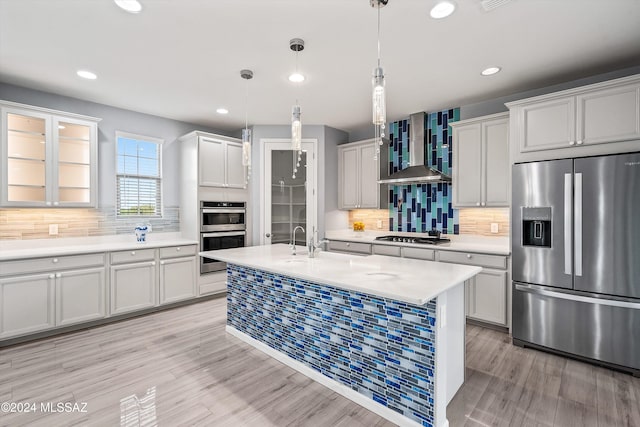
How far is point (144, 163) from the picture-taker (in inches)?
179

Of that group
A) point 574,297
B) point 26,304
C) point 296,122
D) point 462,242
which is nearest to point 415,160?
point 462,242

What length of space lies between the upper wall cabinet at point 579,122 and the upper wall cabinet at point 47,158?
4919 mm

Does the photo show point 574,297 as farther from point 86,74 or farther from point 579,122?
point 86,74

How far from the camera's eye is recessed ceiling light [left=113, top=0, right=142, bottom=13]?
2.04 meters

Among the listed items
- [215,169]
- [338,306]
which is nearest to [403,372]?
[338,306]

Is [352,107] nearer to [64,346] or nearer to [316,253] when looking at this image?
[316,253]

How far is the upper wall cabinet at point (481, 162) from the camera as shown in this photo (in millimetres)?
3600

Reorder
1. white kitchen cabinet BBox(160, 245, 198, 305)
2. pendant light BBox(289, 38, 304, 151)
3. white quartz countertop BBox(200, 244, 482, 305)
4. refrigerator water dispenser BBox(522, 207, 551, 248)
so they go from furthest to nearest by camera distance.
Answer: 1. white kitchen cabinet BBox(160, 245, 198, 305)
2. refrigerator water dispenser BBox(522, 207, 551, 248)
3. pendant light BBox(289, 38, 304, 151)
4. white quartz countertop BBox(200, 244, 482, 305)

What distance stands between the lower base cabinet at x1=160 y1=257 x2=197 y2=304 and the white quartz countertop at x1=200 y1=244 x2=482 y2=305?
4.99 ft

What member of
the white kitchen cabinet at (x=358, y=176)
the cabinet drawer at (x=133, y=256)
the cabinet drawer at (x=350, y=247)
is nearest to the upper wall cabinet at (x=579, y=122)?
the white kitchen cabinet at (x=358, y=176)

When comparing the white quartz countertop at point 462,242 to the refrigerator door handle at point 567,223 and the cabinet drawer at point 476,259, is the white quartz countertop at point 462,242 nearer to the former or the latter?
the cabinet drawer at point 476,259

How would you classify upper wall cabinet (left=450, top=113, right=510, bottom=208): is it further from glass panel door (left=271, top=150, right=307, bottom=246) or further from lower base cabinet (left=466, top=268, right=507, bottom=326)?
glass panel door (left=271, top=150, right=307, bottom=246)

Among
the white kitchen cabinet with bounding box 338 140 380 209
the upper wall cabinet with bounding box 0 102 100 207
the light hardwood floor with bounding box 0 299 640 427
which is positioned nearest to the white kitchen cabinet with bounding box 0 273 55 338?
the light hardwood floor with bounding box 0 299 640 427

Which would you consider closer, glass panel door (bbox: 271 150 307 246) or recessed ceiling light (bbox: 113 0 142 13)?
recessed ceiling light (bbox: 113 0 142 13)
